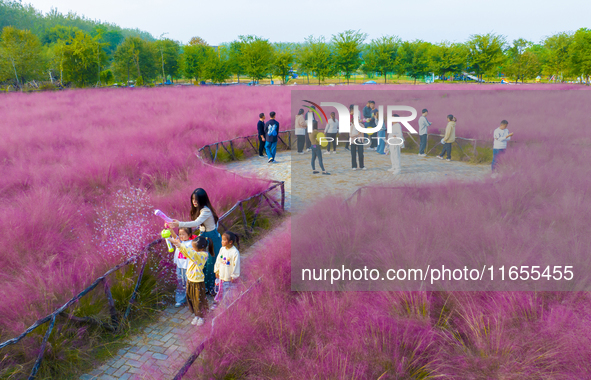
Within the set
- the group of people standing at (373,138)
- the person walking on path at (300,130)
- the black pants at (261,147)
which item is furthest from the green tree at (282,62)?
the black pants at (261,147)

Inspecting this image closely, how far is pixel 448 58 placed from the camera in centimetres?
4984

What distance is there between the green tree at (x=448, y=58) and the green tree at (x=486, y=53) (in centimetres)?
106

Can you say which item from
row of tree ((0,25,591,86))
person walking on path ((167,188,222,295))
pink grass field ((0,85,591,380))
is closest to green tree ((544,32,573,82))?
row of tree ((0,25,591,86))

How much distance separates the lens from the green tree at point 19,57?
3800 cm

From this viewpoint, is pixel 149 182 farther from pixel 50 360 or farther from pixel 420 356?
pixel 420 356

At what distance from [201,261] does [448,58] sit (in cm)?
5332

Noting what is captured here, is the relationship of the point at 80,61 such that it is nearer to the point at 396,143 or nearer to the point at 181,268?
the point at 396,143

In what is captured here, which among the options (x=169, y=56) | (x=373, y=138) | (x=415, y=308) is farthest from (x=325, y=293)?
(x=169, y=56)

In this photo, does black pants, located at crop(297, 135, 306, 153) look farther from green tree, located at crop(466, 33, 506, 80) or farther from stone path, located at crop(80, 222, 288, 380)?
green tree, located at crop(466, 33, 506, 80)

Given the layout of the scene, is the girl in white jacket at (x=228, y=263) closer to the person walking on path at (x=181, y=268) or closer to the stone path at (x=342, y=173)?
the person walking on path at (x=181, y=268)

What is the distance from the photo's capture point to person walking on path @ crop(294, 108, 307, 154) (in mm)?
13781

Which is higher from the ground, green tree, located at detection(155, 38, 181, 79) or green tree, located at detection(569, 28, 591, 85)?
green tree, located at detection(155, 38, 181, 79)

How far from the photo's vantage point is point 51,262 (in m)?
4.92

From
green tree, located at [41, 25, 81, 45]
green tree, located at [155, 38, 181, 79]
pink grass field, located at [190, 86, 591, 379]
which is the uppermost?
green tree, located at [41, 25, 81, 45]
